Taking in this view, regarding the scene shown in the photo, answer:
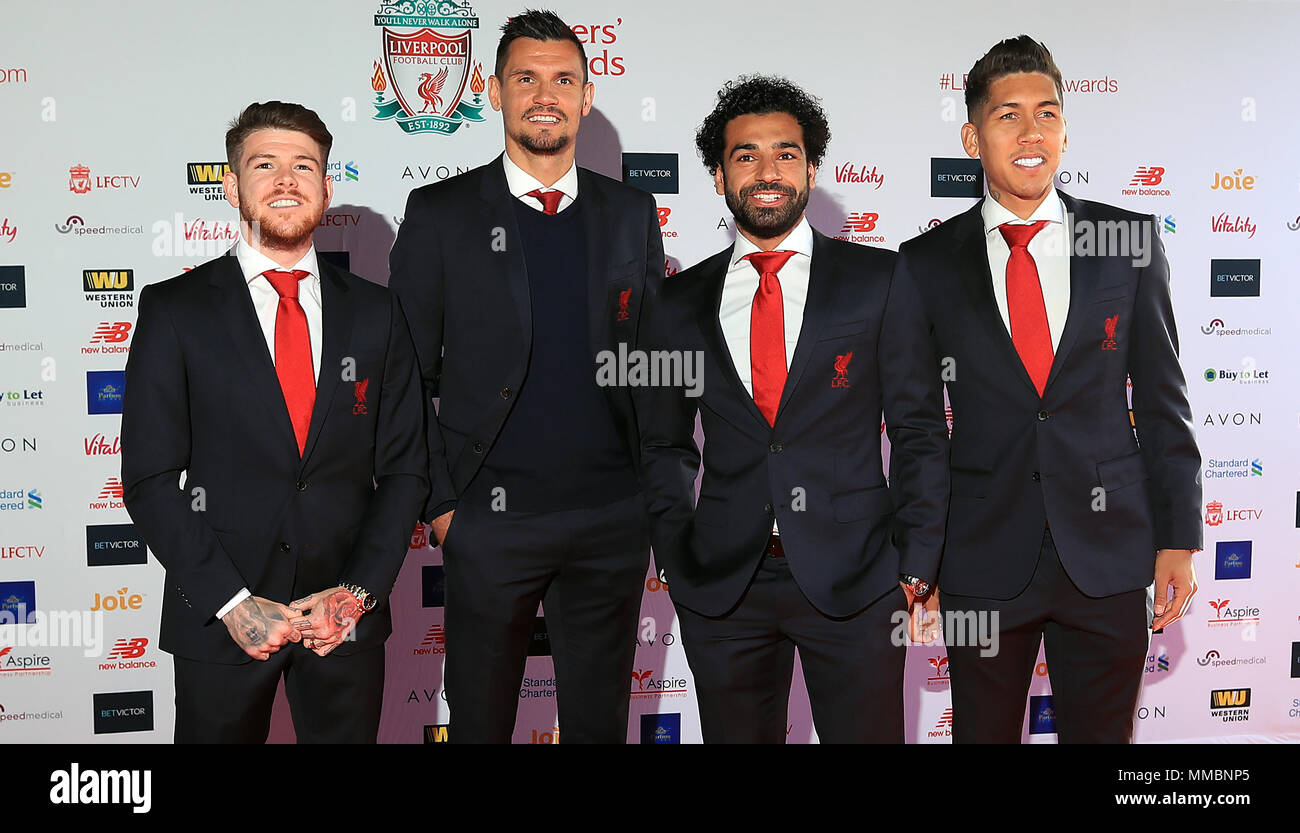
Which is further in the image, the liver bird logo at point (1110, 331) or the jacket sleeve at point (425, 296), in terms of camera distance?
the jacket sleeve at point (425, 296)

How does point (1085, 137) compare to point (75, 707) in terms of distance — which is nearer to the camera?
point (75, 707)

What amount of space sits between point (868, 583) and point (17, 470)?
323 centimetres

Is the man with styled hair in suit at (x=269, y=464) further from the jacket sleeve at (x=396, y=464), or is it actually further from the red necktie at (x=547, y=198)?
the red necktie at (x=547, y=198)

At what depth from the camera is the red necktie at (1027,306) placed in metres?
2.70

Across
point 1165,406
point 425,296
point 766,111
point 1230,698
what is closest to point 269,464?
point 425,296

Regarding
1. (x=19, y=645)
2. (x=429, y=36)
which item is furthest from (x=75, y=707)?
(x=429, y=36)

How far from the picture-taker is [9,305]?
147 inches

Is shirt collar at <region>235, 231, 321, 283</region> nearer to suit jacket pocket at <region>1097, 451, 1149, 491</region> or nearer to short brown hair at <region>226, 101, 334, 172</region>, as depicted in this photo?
short brown hair at <region>226, 101, 334, 172</region>

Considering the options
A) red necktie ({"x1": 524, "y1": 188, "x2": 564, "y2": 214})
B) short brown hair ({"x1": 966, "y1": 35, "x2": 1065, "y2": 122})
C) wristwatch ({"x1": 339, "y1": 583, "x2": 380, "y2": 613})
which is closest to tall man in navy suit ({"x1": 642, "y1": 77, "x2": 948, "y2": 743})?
red necktie ({"x1": 524, "y1": 188, "x2": 564, "y2": 214})

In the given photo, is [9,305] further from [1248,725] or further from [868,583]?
[1248,725]

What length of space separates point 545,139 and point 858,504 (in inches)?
53.8

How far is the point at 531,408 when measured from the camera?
284cm

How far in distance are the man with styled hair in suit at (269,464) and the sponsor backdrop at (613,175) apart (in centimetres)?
124

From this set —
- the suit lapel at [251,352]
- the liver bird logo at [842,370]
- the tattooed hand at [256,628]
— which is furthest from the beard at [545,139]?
the tattooed hand at [256,628]
